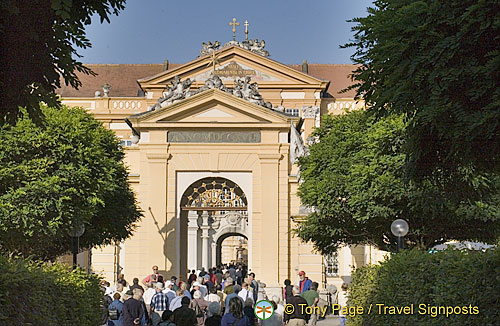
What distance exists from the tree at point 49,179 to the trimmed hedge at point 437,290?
11.2 m

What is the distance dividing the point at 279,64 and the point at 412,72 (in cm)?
4404

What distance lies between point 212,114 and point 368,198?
29.6 ft

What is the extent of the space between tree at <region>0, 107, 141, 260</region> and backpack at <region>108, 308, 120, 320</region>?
21.0ft

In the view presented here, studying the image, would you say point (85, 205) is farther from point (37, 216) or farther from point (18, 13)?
point (18, 13)

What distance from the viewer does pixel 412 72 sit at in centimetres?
1027

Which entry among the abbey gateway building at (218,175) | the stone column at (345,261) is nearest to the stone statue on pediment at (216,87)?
the abbey gateway building at (218,175)

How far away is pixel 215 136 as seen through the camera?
35219mm

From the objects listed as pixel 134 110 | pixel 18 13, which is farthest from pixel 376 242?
pixel 134 110

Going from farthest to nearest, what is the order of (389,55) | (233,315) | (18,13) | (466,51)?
1. (233,315)
2. (389,55)
3. (466,51)
4. (18,13)

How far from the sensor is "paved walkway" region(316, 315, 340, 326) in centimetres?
2720

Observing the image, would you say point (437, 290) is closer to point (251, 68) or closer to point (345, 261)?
point (345, 261)

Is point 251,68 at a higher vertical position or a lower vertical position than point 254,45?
lower

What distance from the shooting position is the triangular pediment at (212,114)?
34.9 m

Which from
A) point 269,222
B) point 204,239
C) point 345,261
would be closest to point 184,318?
point 269,222
